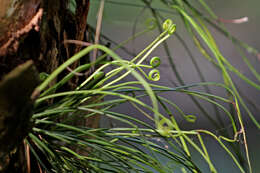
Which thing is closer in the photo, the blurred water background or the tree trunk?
the tree trunk

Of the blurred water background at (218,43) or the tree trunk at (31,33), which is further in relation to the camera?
the blurred water background at (218,43)

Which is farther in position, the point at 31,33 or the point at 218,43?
the point at 218,43

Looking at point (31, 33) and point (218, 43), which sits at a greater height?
point (218, 43)

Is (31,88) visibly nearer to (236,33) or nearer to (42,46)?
(42,46)

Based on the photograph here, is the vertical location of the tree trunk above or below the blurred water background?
below

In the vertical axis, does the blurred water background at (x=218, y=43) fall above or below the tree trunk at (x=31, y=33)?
above

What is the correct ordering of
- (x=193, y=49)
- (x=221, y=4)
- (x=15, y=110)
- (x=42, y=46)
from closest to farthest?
1. (x=15, y=110)
2. (x=42, y=46)
3. (x=221, y=4)
4. (x=193, y=49)

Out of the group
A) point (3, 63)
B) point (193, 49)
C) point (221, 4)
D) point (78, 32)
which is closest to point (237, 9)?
point (221, 4)

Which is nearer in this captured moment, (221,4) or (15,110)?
(15,110)
